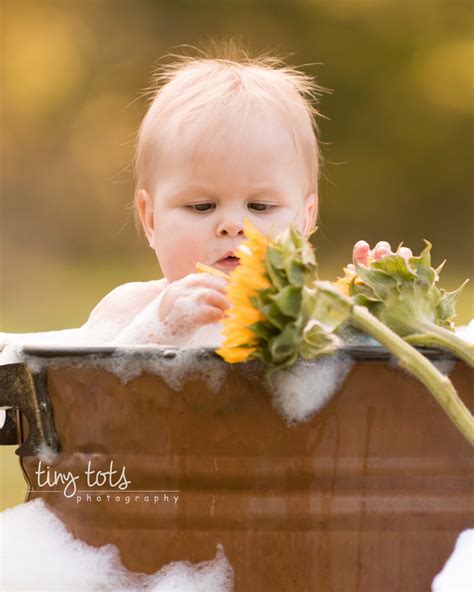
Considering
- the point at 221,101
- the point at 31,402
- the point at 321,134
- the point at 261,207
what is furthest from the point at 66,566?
the point at 321,134

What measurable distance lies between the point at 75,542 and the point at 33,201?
5713 millimetres

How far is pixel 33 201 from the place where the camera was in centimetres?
638

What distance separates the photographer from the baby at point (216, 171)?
1.31m

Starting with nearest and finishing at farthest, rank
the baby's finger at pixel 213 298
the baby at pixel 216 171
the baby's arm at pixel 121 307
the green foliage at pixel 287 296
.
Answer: the green foliage at pixel 287 296 → the baby's finger at pixel 213 298 → the baby at pixel 216 171 → the baby's arm at pixel 121 307

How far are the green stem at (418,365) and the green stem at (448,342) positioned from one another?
2.4 inches

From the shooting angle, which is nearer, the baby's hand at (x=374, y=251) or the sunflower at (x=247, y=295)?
the sunflower at (x=247, y=295)

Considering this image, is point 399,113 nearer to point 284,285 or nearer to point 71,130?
point 71,130

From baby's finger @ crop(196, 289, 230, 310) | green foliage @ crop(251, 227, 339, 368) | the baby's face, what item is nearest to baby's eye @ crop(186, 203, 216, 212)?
the baby's face

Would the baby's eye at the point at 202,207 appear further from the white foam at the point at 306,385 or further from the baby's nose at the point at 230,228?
the white foam at the point at 306,385

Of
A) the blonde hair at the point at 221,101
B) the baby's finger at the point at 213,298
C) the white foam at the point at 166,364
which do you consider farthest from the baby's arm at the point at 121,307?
the white foam at the point at 166,364

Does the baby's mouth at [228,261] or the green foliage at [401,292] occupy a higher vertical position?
the baby's mouth at [228,261]

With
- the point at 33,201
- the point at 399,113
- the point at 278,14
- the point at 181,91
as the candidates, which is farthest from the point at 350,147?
the point at 181,91

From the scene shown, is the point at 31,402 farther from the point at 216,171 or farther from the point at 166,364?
the point at 216,171

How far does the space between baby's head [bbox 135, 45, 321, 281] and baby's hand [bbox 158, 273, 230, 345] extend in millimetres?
266
